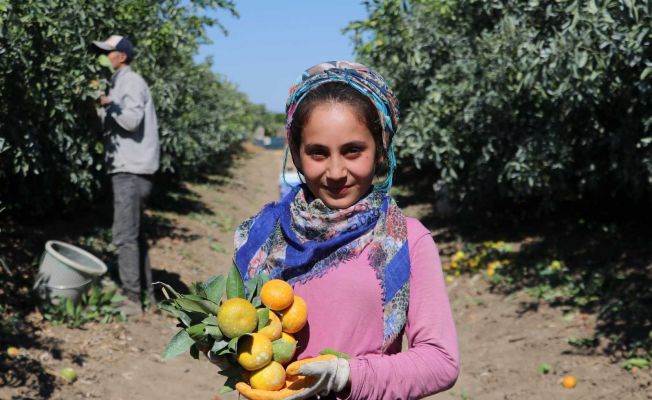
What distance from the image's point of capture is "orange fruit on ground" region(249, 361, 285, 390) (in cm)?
159

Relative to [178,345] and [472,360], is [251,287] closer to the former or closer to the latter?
[178,345]

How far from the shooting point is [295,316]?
169 centimetres

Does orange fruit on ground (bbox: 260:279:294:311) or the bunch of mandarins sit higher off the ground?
orange fruit on ground (bbox: 260:279:294:311)

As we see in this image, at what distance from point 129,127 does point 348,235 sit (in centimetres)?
421

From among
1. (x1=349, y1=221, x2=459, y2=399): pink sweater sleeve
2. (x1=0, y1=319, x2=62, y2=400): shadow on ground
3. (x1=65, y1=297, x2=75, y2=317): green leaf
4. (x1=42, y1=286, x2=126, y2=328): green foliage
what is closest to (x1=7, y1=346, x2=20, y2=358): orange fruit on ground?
(x1=0, y1=319, x2=62, y2=400): shadow on ground

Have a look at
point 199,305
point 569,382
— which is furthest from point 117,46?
point 199,305

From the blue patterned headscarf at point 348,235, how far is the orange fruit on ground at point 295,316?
0.35ft

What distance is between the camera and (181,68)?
11758mm

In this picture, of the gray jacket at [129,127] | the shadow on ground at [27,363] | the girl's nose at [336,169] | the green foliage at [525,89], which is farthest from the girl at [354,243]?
the gray jacket at [129,127]

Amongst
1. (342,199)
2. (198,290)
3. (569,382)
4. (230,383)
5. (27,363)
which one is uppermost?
(342,199)

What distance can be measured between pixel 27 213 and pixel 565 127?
605 cm

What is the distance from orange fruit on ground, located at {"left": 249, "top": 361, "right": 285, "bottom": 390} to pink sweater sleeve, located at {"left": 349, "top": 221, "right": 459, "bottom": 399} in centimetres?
17

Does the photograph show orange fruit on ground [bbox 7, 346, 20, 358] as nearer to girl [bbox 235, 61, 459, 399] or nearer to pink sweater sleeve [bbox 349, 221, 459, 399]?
girl [bbox 235, 61, 459, 399]

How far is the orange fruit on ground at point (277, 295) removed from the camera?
1.66 meters
